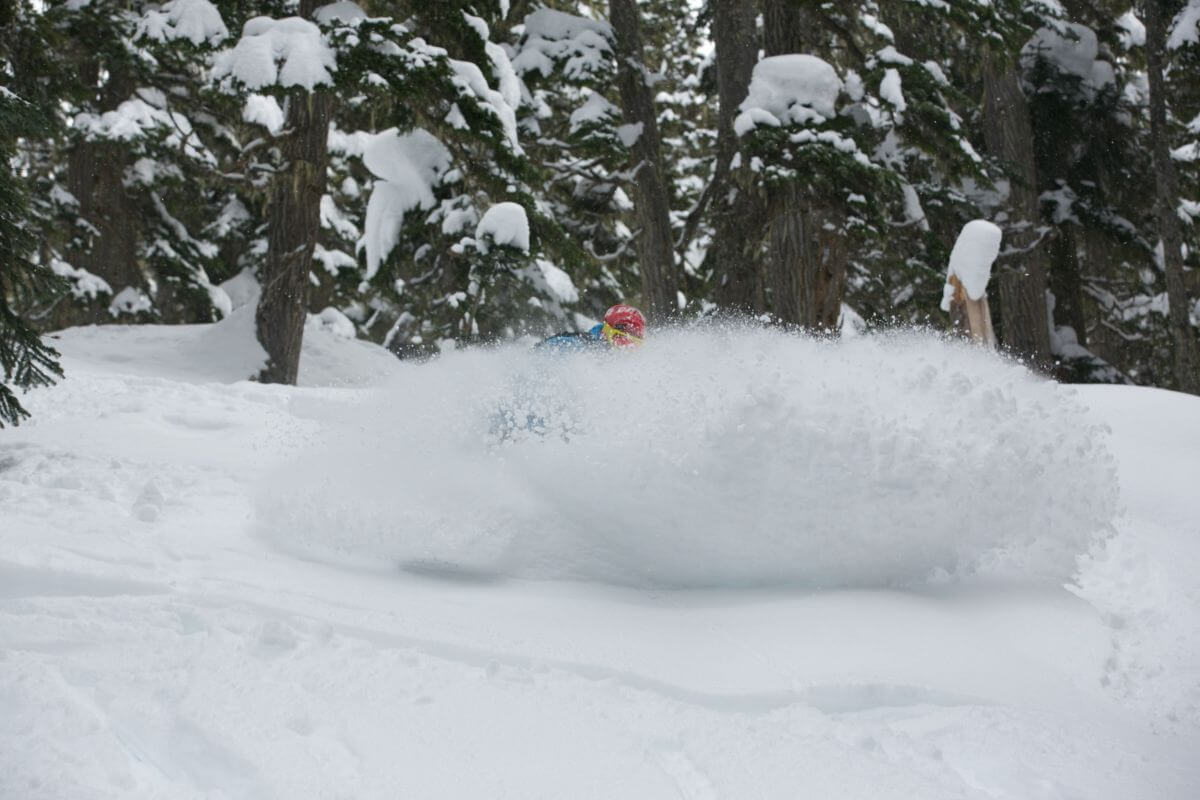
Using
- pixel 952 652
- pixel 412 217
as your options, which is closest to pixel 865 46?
pixel 412 217

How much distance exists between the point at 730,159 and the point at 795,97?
2.57 m

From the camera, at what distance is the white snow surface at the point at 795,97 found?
30.9 feet

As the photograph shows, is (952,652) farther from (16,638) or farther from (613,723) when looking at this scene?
(16,638)

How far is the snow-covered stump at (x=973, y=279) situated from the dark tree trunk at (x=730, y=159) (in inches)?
157

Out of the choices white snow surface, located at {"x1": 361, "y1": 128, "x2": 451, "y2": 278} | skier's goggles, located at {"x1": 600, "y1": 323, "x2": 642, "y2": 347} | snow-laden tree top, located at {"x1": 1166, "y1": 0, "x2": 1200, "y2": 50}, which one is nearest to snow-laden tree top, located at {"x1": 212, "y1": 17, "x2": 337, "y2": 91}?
white snow surface, located at {"x1": 361, "y1": 128, "x2": 451, "y2": 278}

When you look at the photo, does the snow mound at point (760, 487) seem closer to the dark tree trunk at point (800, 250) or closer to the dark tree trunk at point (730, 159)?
the dark tree trunk at point (800, 250)

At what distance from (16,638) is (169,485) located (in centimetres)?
268

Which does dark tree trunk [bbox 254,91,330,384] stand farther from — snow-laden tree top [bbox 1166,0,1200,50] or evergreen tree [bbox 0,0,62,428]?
snow-laden tree top [bbox 1166,0,1200,50]

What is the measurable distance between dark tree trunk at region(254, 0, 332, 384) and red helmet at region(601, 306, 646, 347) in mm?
5197

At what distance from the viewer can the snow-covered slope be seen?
3.09 metres

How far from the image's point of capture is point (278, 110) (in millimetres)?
13664

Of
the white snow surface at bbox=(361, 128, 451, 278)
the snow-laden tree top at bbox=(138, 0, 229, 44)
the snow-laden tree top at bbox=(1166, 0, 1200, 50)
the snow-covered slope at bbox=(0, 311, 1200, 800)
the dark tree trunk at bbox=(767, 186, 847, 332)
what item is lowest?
the snow-covered slope at bbox=(0, 311, 1200, 800)

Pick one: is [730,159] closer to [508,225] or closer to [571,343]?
[508,225]

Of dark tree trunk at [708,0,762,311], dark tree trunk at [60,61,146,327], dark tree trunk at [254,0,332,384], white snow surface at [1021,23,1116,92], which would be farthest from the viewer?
white snow surface at [1021,23,1116,92]
